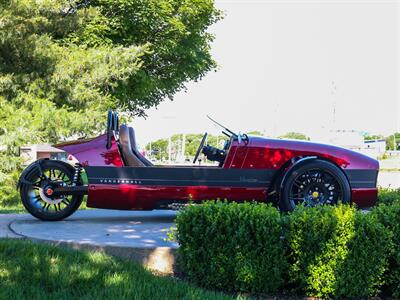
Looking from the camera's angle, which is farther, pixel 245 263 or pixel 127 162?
pixel 127 162

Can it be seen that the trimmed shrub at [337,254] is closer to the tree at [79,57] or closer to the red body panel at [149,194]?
the red body panel at [149,194]

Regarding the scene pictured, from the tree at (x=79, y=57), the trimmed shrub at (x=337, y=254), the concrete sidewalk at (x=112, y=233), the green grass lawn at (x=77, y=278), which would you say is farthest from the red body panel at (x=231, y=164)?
the tree at (x=79, y=57)

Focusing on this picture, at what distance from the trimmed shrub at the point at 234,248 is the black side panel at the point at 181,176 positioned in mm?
1780

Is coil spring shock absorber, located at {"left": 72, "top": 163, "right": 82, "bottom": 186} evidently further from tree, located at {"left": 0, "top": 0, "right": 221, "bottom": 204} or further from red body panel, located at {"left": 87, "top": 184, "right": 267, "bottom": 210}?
tree, located at {"left": 0, "top": 0, "right": 221, "bottom": 204}

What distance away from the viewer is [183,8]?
18172 mm

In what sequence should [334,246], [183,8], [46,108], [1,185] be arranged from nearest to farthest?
1. [334,246]
2. [1,185]
3. [46,108]
4. [183,8]

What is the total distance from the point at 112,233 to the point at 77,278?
169 cm

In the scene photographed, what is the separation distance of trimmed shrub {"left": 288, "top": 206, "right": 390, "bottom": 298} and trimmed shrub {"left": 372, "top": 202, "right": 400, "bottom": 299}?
0.11m

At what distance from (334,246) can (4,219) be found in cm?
→ 449

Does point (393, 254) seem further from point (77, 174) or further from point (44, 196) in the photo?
point (44, 196)

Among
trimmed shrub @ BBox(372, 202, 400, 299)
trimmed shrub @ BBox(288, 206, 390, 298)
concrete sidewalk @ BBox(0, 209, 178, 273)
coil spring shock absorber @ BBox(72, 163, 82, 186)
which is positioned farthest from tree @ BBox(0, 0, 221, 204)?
trimmed shrub @ BBox(372, 202, 400, 299)

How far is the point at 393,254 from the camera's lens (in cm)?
381

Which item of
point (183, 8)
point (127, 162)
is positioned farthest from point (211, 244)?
point (183, 8)

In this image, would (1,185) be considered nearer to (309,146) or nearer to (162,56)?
(309,146)
